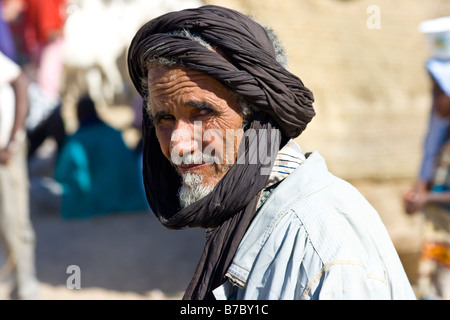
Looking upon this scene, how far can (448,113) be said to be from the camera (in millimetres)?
4184

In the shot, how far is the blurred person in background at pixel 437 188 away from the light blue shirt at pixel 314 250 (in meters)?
2.59

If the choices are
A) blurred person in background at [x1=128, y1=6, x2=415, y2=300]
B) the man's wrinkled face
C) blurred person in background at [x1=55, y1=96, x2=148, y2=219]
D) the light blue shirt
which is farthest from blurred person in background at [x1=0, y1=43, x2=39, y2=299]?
the light blue shirt

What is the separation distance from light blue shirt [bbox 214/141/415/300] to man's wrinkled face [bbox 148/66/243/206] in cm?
24

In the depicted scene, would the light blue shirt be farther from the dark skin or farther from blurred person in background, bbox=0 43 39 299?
blurred person in background, bbox=0 43 39 299

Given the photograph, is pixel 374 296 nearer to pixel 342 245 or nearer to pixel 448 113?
pixel 342 245

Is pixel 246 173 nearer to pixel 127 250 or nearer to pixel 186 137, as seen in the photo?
pixel 186 137

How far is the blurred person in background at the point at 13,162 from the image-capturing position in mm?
5191

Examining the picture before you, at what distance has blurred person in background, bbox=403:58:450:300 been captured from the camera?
421 centimetres

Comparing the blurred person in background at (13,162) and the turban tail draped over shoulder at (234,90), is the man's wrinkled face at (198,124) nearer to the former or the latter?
the turban tail draped over shoulder at (234,90)

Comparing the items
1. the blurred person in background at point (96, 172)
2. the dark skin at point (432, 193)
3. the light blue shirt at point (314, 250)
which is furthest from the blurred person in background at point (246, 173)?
the blurred person in background at point (96, 172)

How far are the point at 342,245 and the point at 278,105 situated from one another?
0.51m

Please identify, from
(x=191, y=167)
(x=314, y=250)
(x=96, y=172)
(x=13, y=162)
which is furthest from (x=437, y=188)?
(x=96, y=172)

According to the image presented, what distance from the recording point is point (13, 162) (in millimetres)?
5262

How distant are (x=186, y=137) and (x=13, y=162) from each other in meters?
3.66
